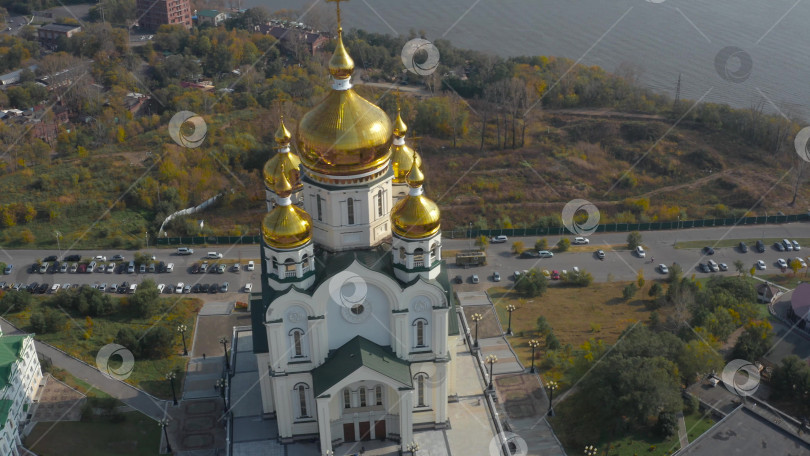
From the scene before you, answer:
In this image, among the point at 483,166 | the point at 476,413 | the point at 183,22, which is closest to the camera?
the point at 476,413

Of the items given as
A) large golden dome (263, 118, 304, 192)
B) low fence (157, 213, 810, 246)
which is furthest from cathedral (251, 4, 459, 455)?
low fence (157, 213, 810, 246)

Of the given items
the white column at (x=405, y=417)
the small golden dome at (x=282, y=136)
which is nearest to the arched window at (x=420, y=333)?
the white column at (x=405, y=417)

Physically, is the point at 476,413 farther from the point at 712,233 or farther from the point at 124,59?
the point at 124,59

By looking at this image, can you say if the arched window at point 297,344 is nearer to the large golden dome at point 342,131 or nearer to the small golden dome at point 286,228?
the small golden dome at point 286,228

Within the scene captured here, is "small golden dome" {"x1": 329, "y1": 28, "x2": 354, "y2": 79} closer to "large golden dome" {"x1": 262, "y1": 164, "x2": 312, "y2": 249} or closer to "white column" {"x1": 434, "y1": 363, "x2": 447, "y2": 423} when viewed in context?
"large golden dome" {"x1": 262, "y1": 164, "x2": 312, "y2": 249}

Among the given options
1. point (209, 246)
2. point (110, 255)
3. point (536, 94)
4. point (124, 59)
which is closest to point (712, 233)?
point (536, 94)

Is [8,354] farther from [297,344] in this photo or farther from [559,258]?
[559,258]
